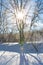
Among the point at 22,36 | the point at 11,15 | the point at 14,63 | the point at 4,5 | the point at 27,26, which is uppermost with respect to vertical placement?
the point at 4,5

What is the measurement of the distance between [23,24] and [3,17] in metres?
0.99

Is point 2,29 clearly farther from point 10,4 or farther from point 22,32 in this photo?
point 10,4

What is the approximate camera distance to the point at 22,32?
6090 millimetres

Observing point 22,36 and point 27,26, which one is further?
point 22,36

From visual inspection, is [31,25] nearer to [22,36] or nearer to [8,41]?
[22,36]

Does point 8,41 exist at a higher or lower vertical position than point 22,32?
lower

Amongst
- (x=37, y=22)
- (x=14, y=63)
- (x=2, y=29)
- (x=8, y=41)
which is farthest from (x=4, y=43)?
(x=14, y=63)

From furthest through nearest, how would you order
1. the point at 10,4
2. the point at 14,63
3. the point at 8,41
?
the point at 8,41
the point at 10,4
the point at 14,63

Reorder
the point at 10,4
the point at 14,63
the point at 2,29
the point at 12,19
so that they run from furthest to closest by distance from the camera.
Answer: the point at 2,29, the point at 12,19, the point at 10,4, the point at 14,63

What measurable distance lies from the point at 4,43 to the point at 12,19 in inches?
174

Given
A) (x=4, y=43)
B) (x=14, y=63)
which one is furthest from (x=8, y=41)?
(x=14, y=63)

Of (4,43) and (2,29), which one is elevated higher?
(2,29)

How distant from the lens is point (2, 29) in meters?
7.18

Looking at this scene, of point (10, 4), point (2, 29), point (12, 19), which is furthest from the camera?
point (2, 29)
